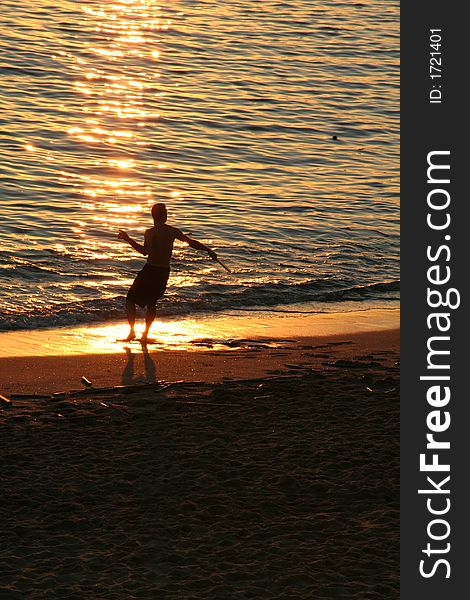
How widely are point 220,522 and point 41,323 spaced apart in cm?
663

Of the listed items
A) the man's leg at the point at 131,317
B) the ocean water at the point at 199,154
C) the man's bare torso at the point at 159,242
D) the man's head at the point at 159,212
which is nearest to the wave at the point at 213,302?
the ocean water at the point at 199,154

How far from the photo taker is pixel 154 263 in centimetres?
1205

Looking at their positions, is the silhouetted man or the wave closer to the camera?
the silhouetted man

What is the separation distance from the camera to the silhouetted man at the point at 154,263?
11930 mm

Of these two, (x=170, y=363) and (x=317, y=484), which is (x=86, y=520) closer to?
(x=317, y=484)

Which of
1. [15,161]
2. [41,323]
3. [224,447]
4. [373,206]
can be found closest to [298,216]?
[373,206]

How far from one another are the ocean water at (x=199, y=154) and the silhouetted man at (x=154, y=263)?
1605mm

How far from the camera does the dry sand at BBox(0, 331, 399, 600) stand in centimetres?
635

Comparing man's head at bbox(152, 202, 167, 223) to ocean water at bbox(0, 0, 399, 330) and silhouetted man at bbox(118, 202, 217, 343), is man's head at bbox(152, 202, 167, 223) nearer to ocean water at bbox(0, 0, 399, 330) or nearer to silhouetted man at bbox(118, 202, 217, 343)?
silhouetted man at bbox(118, 202, 217, 343)

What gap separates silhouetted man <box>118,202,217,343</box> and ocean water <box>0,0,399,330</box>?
1605 millimetres

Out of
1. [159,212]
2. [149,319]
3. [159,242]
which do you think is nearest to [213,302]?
[149,319]

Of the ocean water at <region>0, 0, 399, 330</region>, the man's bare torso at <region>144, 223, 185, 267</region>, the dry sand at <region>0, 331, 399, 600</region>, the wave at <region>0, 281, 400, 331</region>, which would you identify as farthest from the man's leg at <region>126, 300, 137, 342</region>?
the ocean water at <region>0, 0, 399, 330</region>

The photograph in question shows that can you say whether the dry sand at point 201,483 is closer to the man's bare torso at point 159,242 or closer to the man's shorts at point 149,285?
the man's shorts at point 149,285

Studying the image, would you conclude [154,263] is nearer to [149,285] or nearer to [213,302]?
[149,285]
